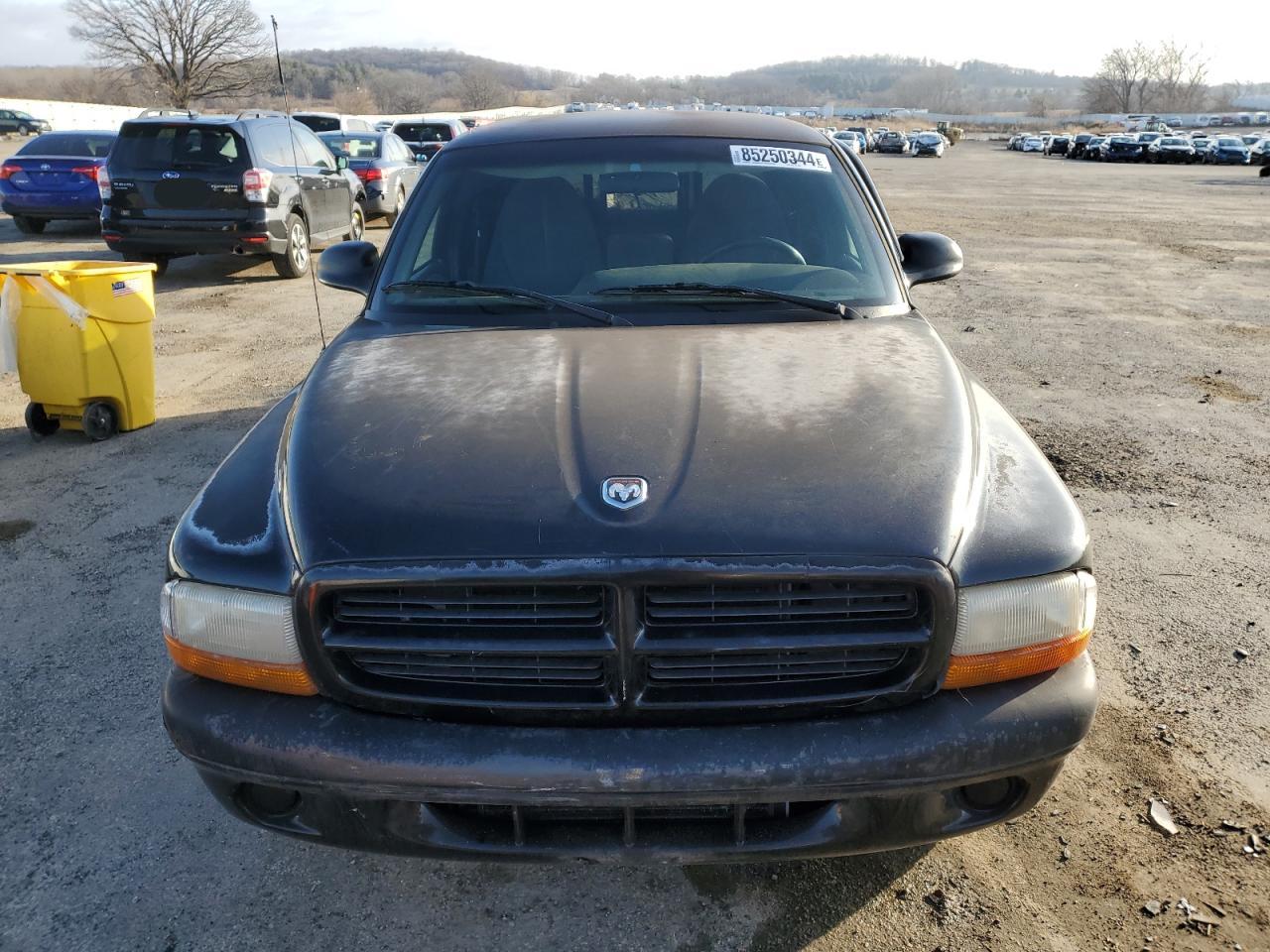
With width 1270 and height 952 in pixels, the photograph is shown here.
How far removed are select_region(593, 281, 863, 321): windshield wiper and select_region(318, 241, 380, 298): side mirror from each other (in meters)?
1.07

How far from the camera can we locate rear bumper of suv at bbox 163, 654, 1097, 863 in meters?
1.92

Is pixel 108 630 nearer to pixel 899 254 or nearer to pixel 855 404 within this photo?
pixel 855 404

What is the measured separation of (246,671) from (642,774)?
87 centimetres

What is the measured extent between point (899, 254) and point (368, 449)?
2.14 meters

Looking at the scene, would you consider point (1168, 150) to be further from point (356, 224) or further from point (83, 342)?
point (83, 342)

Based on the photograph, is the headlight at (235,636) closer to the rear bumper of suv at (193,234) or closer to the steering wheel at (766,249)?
the steering wheel at (766,249)

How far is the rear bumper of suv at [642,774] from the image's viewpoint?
6.31ft

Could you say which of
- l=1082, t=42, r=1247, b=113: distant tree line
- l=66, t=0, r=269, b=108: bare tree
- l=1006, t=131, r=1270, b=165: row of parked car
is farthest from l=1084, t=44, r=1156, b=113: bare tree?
l=66, t=0, r=269, b=108: bare tree

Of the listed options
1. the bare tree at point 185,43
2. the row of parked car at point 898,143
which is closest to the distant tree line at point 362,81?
the bare tree at point 185,43

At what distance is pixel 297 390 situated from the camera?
9.39ft

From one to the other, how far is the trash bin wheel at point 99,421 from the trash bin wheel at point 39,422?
0.21 m

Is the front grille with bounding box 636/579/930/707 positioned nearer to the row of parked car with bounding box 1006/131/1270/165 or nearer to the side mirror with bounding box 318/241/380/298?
the side mirror with bounding box 318/241/380/298

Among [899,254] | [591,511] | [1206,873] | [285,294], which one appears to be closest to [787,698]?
[591,511]

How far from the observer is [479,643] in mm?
1988
